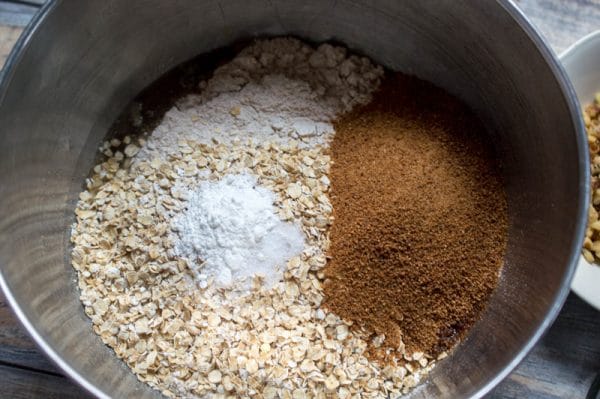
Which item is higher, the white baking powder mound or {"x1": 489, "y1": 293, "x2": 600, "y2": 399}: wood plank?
the white baking powder mound

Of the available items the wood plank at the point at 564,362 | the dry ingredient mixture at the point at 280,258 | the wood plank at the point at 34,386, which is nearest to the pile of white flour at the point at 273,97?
the dry ingredient mixture at the point at 280,258

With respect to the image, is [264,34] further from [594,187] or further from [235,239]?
[594,187]

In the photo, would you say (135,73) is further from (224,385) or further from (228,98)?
(224,385)

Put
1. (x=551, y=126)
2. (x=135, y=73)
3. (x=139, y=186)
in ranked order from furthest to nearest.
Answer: (x=135, y=73) < (x=139, y=186) < (x=551, y=126)

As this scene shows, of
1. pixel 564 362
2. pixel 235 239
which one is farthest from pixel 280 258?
pixel 564 362

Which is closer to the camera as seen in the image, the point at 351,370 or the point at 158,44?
the point at 351,370

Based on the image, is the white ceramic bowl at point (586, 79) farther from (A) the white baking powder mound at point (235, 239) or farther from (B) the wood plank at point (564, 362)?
(A) the white baking powder mound at point (235, 239)

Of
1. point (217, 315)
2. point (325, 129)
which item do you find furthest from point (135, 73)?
point (217, 315)

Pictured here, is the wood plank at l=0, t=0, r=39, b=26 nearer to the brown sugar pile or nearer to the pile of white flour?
the pile of white flour

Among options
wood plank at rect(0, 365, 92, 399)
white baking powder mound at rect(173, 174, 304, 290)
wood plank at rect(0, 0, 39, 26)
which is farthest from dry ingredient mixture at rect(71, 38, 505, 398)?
wood plank at rect(0, 0, 39, 26)
